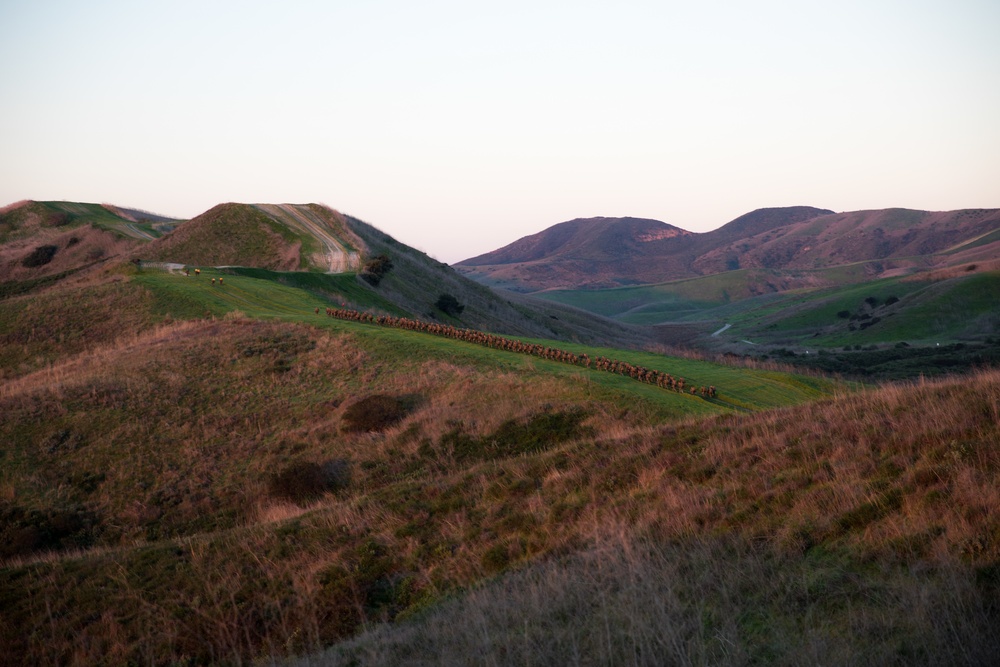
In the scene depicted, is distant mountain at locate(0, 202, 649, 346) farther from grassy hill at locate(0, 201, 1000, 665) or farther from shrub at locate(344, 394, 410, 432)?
shrub at locate(344, 394, 410, 432)

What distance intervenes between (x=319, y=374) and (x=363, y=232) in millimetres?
55495

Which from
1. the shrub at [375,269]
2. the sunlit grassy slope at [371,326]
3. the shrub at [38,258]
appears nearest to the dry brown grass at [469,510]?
the sunlit grassy slope at [371,326]

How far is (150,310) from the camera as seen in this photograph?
40.1 metres

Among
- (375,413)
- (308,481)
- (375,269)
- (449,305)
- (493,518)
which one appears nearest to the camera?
→ (493,518)

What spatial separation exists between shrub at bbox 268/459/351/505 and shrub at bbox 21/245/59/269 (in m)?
69.9

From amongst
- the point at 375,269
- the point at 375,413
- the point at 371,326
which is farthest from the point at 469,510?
the point at 375,269

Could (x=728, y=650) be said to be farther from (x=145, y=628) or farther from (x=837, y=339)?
(x=837, y=339)

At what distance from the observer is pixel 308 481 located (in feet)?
68.4

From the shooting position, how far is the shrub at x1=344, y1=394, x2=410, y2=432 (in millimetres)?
23891

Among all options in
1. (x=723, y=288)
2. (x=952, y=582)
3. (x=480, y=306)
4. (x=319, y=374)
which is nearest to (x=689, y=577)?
(x=952, y=582)

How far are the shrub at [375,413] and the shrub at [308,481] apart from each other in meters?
2.16

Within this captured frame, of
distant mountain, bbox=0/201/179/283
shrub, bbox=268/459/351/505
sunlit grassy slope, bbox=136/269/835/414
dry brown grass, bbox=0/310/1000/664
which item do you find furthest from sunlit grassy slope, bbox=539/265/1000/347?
distant mountain, bbox=0/201/179/283

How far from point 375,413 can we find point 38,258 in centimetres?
7027

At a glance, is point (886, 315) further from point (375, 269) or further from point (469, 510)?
point (469, 510)
